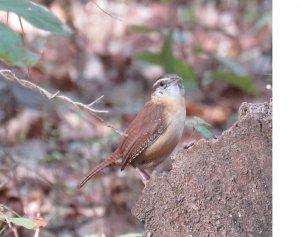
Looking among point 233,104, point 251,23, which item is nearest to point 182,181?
point 233,104

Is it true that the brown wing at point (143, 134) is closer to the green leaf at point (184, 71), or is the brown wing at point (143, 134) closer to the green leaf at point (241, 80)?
the green leaf at point (184, 71)

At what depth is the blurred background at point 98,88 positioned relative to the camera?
6.04m

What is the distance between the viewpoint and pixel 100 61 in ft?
33.3

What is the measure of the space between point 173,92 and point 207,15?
23.0 feet

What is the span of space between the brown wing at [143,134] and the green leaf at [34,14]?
2.54ft

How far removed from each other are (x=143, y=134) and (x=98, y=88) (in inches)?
→ 174

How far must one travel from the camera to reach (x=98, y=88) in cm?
926

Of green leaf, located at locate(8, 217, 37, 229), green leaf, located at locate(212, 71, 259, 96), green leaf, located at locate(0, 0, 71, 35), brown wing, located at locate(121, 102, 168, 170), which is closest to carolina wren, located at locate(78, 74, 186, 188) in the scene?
brown wing, located at locate(121, 102, 168, 170)

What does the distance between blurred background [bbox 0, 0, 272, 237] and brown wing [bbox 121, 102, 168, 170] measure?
21 cm

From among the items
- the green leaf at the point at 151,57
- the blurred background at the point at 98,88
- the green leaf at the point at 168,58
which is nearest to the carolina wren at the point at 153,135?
the blurred background at the point at 98,88

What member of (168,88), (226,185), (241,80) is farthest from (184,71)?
(226,185)

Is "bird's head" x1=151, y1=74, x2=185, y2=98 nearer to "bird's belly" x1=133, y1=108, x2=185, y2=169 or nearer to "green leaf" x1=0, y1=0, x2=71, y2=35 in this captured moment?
"bird's belly" x1=133, y1=108, x2=185, y2=169

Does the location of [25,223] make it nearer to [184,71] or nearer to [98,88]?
[184,71]

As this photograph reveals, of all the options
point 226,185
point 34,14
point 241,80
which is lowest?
point 226,185
